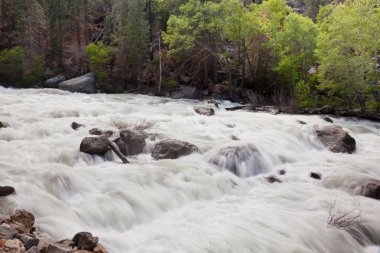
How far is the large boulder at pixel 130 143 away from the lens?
11336mm

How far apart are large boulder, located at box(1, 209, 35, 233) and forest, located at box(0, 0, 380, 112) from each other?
2165cm

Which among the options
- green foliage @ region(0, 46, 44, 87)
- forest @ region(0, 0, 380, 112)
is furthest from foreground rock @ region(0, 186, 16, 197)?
green foliage @ region(0, 46, 44, 87)

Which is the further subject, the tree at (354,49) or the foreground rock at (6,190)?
the tree at (354,49)

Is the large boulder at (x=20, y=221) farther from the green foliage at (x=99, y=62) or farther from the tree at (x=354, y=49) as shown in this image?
the green foliage at (x=99, y=62)

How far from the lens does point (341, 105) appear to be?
26.2m

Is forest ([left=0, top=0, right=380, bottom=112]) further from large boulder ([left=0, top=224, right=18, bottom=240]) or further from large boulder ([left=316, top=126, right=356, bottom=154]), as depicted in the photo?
large boulder ([left=0, top=224, right=18, bottom=240])

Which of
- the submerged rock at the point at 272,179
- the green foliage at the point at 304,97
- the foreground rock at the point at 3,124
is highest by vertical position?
the green foliage at the point at 304,97

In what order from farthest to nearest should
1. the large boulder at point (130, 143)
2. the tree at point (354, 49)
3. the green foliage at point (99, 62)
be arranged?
the green foliage at point (99, 62)
the tree at point (354, 49)
the large boulder at point (130, 143)

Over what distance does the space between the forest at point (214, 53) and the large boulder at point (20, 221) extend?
853 inches

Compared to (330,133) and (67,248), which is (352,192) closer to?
(330,133)

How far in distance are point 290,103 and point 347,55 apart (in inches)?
189

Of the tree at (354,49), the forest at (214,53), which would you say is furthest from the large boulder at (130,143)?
the tree at (354,49)

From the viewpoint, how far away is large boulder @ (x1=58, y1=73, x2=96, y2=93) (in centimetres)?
2868

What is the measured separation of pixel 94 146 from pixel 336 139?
9.80 meters
